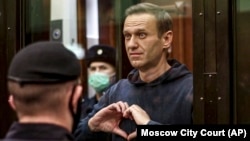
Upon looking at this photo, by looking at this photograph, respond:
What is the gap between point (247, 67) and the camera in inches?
129

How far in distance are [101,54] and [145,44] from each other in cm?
40

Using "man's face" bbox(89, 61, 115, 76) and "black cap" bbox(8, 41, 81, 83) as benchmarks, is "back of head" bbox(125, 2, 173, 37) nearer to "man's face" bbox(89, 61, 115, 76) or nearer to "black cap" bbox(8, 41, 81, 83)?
"man's face" bbox(89, 61, 115, 76)

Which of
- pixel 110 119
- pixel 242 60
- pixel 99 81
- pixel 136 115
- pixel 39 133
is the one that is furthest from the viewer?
pixel 99 81

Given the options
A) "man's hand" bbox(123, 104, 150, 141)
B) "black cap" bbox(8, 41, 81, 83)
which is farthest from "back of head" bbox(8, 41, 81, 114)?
"man's hand" bbox(123, 104, 150, 141)

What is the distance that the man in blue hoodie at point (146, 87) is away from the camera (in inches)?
137

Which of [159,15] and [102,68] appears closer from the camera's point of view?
[159,15]

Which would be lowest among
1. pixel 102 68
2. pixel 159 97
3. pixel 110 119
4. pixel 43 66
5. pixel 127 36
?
pixel 110 119

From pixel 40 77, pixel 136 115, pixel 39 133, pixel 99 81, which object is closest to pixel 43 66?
pixel 40 77

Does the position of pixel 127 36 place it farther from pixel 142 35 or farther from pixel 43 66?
pixel 43 66

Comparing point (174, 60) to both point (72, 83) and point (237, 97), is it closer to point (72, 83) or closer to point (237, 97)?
point (237, 97)

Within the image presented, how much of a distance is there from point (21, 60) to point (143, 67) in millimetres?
1578

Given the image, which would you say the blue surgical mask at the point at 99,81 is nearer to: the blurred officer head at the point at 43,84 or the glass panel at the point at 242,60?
the glass panel at the point at 242,60

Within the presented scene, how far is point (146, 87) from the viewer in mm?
3590

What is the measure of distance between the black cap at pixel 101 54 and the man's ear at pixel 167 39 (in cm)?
41
